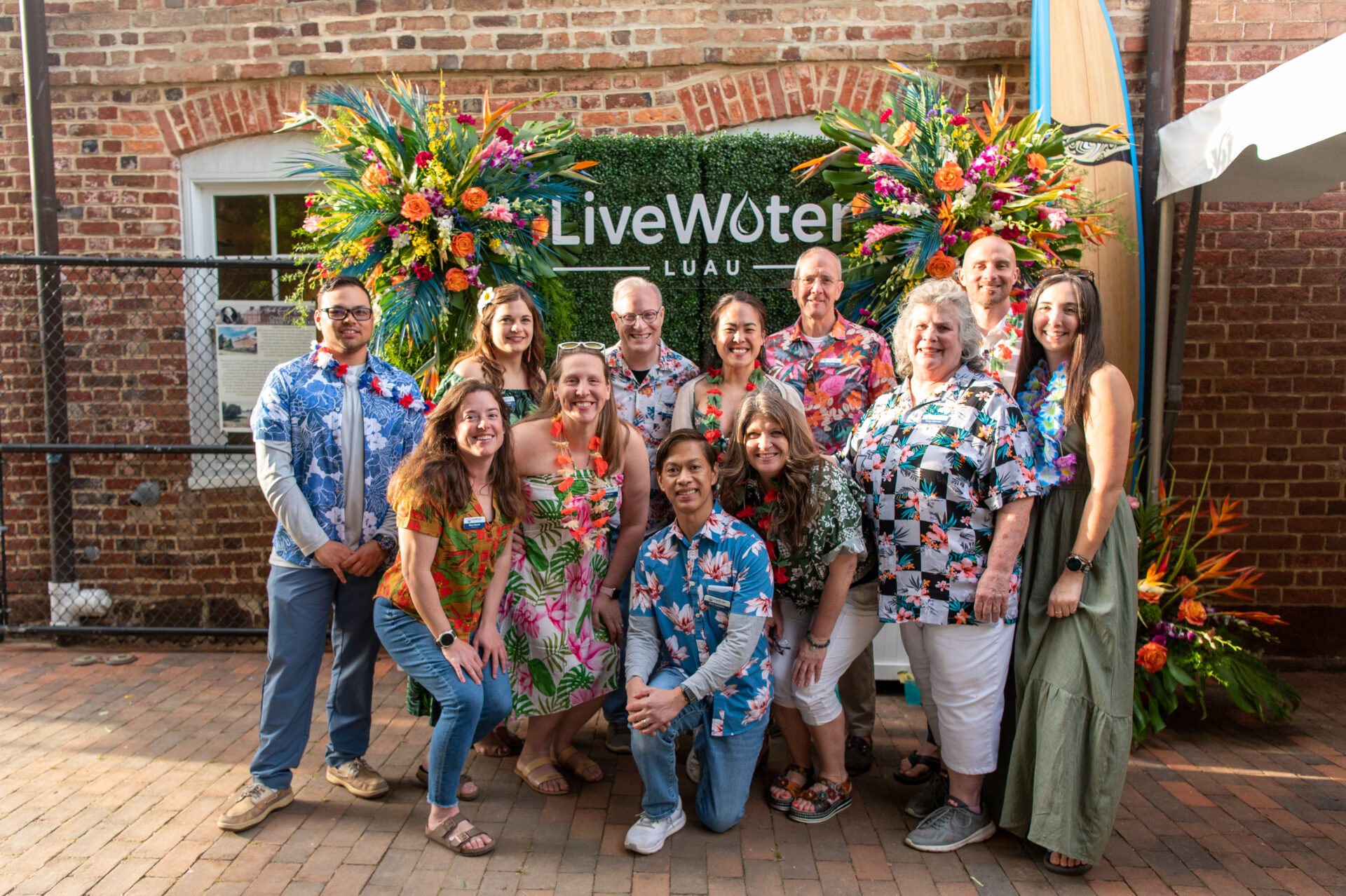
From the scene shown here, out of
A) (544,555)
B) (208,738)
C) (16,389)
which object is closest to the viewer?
(544,555)

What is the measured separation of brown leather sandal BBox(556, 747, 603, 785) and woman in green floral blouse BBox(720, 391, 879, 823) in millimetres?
660

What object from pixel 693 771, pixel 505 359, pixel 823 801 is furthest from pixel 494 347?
pixel 823 801

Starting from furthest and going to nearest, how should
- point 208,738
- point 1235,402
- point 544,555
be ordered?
point 1235,402 → point 208,738 → point 544,555

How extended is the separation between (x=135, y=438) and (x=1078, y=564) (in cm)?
507

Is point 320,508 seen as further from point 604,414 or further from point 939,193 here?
point 939,193

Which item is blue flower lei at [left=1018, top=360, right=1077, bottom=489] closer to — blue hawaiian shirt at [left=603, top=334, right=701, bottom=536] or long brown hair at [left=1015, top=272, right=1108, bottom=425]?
long brown hair at [left=1015, top=272, right=1108, bottom=425]

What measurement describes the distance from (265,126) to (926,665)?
4626mm

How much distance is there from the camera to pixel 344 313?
3.03 m

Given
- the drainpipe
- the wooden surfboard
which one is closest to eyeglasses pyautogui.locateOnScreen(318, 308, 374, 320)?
the drainpipe

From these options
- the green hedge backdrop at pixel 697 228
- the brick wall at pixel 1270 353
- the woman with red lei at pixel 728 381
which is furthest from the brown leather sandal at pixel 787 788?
the brick wall at pixel 1270 353

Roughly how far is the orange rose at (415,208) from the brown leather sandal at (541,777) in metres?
2.25

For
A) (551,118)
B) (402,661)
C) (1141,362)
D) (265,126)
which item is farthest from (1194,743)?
(265,126)

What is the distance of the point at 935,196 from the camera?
3916 mm

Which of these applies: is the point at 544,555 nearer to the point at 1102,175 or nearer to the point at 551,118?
the point at 551,118
